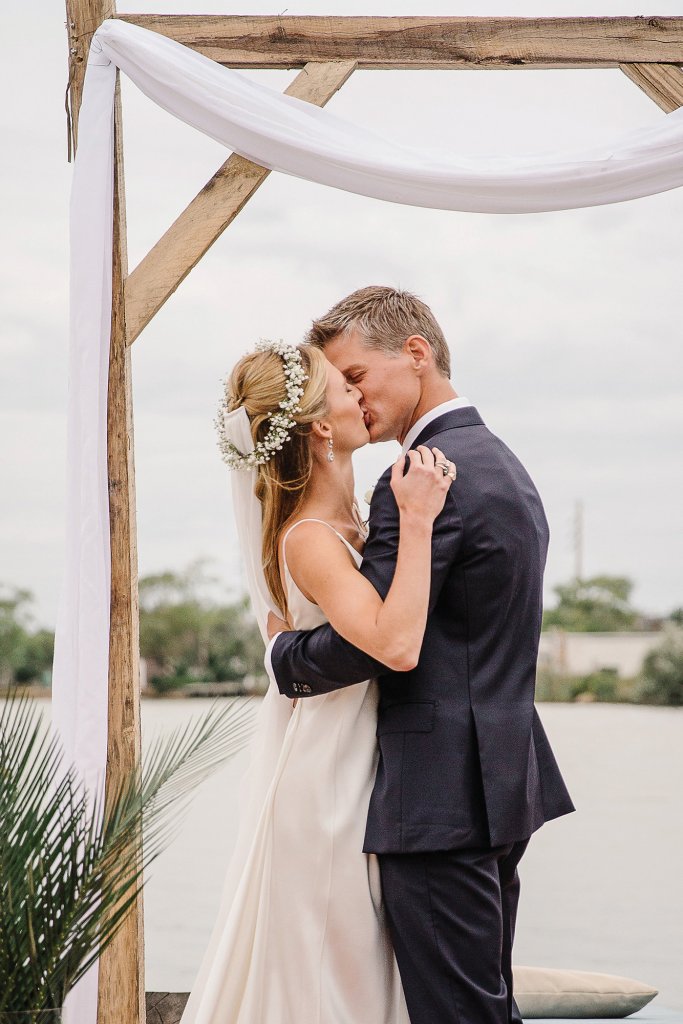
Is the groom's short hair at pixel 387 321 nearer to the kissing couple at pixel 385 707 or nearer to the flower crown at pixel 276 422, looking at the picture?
the kissing couple at pixel 385 707

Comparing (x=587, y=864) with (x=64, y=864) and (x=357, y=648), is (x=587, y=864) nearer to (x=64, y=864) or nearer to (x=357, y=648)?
(x=357, y=648)

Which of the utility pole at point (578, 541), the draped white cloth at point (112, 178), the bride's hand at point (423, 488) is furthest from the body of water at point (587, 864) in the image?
the bride's hand at point (423, 488)

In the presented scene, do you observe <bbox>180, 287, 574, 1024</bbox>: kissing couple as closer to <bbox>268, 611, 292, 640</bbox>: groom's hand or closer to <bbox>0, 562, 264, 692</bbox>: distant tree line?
<bbox>268, 611, 292, 640</bbox>: groom's hand

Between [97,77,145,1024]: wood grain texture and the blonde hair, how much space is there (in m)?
0.72

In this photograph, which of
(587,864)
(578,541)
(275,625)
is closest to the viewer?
(275,625)

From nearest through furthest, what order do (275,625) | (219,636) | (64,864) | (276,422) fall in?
(64,864), (276,422), (275,625), (219,636)

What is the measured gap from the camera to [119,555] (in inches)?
128

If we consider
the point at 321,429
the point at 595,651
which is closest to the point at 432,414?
the point at 321,429

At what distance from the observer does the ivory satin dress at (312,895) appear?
95.3 inches

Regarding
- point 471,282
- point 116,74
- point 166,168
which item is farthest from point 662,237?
point 116,74

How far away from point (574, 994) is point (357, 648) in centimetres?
198

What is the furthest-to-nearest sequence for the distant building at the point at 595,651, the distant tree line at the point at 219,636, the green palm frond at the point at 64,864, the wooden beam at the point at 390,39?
the distant building at the point at 595,651 → the distant tree line at the point at 219,636 → the wooden beam at the point at 390,39 → the green palm frond at the point at 64,864

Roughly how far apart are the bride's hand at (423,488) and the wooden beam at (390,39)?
1474 mm

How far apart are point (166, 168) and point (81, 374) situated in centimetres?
3481
